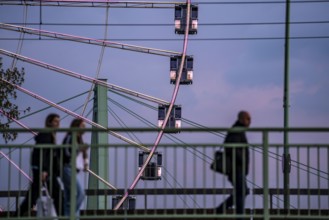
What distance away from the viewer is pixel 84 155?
1391 cm

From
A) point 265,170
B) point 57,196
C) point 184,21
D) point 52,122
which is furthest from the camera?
point 184,21

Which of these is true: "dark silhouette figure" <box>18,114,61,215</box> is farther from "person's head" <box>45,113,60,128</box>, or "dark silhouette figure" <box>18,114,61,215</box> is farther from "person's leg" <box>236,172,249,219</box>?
"person's leg" <box>236,172,249,219</box>

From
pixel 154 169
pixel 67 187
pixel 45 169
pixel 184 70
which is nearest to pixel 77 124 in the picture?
pixel 45 169

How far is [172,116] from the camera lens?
130 ft

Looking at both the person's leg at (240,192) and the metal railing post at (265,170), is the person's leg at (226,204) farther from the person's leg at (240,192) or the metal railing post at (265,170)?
the metal railing post at (265,170)

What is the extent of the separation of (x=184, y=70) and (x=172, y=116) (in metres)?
1.87

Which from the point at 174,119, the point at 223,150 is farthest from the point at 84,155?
the point at 174,119

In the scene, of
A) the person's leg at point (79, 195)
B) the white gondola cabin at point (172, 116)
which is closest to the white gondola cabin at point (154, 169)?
the person's leg at point (79, 195)

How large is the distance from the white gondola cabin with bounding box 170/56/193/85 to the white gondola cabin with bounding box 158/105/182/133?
1.04m

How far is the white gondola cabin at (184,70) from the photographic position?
3980 cm

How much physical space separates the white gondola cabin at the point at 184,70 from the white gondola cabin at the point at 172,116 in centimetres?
104

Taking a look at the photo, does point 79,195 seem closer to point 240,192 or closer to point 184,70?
point 240,192

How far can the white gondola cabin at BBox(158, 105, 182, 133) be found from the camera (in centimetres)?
3939

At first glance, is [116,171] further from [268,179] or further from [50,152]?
[268,179]
